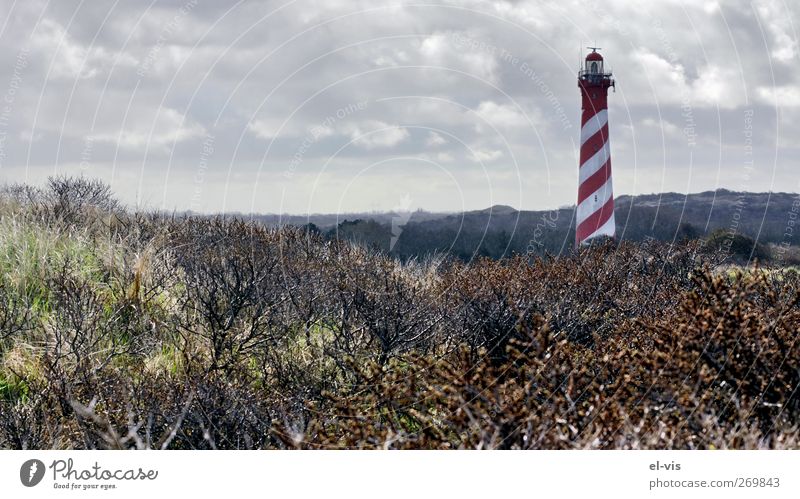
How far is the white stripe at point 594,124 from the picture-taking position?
22.0 metres

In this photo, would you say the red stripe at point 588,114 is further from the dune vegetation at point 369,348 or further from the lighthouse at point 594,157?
the dune vegetation at point 369,348

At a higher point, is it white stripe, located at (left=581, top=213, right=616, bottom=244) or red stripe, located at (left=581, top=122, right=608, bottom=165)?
red stripe, located at (left=581, top=122, right=608, bottom=165)

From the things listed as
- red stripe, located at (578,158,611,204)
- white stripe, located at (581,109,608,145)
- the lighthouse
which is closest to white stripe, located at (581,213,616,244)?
the lighthouse

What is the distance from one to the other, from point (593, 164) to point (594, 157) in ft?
0.67

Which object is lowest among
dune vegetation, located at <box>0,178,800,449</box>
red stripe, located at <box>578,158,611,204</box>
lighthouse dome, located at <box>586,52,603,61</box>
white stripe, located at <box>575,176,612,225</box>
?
dune vegetation, located at <box>0,178,800,449</box>

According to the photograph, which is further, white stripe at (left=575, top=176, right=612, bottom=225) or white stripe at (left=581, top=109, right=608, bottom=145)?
white stripe at (left=581, top=109, right=608, bottom=145)

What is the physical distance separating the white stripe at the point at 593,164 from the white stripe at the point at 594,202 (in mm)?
474

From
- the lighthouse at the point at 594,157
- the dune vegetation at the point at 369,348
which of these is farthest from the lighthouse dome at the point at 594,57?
the dune vegetation at the point at 369,348

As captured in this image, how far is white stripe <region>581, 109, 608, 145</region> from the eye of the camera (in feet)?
72.3

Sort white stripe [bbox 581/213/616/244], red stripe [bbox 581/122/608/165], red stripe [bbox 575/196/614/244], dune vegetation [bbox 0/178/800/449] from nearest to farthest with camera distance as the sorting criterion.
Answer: dune vegetation [bbox 0/178/800/449]
white stripe [bbox 581/213/616/244]
red stripe [bbox 575/196/614/244]
red stripe [bbox 581/122/608/165]

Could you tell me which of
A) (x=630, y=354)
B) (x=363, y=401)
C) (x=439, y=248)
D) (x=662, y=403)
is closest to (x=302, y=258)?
(x=363, y=401)

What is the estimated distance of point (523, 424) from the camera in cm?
467

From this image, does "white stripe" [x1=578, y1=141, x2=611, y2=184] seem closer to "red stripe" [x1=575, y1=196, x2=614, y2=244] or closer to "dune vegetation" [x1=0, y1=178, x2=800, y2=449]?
"red stripe" [x1=575, y1=196, x2=614, y2=244]

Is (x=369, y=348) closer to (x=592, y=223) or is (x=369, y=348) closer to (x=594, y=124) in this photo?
(x=592, y=223)
